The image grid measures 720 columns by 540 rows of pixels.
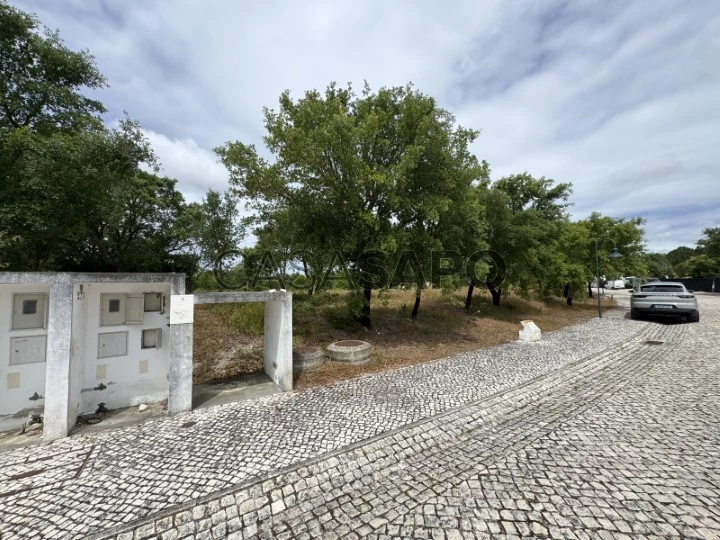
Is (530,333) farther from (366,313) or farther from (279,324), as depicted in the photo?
(279,324)

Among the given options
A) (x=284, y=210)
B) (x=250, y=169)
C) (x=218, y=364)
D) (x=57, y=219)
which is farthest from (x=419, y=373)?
(x=57, y=219)

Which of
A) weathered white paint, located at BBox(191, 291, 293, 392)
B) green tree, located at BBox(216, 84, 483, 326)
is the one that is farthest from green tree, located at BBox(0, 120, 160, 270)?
weathered white paint, located at BBox(191, 291, 293, 392)

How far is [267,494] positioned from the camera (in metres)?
3.12

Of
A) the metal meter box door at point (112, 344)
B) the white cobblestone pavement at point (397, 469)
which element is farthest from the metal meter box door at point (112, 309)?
the white cobblestone pavement at point (397, 469)

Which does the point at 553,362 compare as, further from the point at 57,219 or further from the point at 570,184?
the point at 570,184

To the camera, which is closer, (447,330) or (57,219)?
(57,219)

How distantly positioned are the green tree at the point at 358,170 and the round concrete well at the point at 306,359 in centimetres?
302

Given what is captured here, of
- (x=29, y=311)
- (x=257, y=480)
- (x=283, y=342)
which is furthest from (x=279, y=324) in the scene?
(x=29, y=311)

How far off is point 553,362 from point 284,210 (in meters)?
9.04

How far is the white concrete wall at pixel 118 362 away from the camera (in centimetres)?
500

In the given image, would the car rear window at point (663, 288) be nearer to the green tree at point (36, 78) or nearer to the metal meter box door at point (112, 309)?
the metal meter box door at point (112, 309)

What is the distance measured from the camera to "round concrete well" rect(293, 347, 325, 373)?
729cm

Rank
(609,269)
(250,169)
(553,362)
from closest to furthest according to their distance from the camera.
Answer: (553,362), (250,169), (609,269)

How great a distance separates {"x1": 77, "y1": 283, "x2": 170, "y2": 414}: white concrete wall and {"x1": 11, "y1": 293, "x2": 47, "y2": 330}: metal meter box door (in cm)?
54
